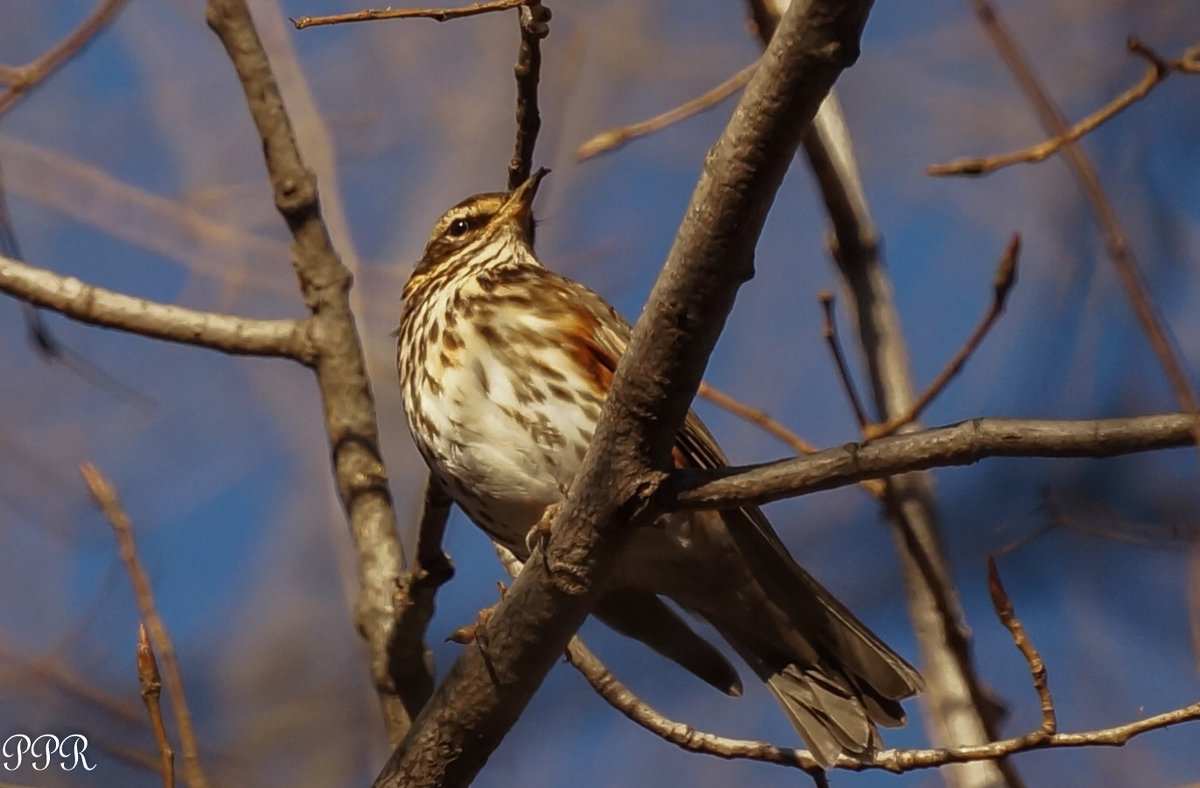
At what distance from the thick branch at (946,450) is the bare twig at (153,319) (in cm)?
240

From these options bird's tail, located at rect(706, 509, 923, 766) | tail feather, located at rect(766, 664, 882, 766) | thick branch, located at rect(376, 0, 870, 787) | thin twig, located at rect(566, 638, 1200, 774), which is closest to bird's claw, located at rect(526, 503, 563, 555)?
thick branch, located at rect(376, 0, 870, 787)

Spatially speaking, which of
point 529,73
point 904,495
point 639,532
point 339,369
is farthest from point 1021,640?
point 339,369

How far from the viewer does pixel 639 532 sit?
14.6 ft

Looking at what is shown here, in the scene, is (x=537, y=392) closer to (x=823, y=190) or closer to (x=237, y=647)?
(x=823, y=190)

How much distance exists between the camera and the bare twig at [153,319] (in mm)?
4930

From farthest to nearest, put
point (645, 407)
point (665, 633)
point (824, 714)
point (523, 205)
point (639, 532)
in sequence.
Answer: point (523, 205) → point (665, 633) → point (824, 714) → point (639, 532) → point (645, 407)

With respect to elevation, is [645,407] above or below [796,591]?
below

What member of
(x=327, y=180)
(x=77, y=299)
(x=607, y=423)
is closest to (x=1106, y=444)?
(x=607, y=423)

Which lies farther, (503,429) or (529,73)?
(503,429)

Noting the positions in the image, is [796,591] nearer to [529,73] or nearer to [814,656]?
[814,656]

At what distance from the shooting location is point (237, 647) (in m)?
7.78

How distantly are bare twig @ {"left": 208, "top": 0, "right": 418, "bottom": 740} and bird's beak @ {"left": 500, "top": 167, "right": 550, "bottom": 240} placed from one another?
66 cm

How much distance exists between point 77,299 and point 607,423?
233cm

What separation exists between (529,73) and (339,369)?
1625 mm
